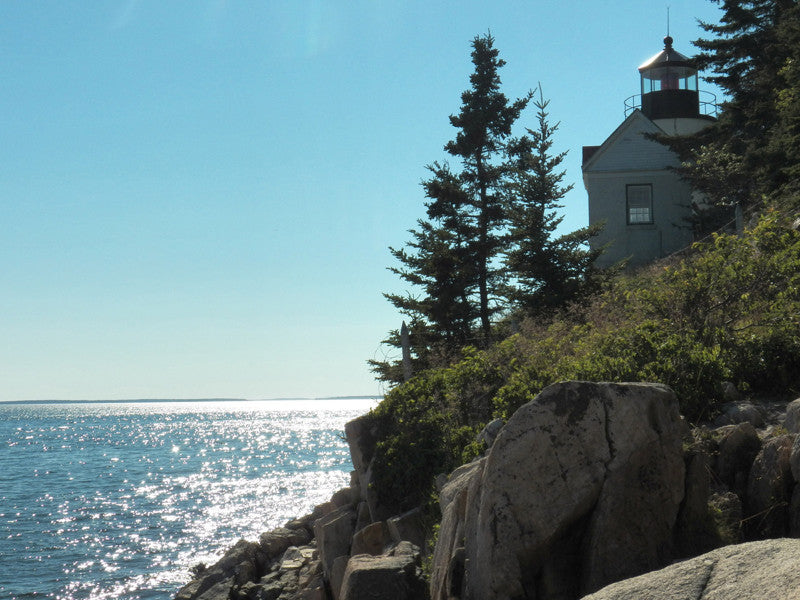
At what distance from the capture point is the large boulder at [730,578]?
12.0 feet

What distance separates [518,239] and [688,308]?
11.1 metres

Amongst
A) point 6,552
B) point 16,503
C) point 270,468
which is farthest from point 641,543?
point 270,468

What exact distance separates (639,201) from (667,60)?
7.28 m

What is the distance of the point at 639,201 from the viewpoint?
33.6 m

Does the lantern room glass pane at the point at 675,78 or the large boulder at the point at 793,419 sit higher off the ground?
the lantern room glass pane at the point at 675,78

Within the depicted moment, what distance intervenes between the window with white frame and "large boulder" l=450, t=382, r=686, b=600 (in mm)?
28827

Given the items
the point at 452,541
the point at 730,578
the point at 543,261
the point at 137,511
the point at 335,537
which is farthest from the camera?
the point at 137,511

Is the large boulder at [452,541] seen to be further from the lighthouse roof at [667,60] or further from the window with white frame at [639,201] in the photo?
the lighthouse roof at [667,60]

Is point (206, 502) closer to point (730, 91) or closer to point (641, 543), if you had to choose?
point (730, 91)

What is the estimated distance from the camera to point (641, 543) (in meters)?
5.89

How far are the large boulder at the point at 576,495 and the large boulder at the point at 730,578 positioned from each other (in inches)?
60.1

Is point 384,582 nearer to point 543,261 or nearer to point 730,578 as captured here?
point 730,578

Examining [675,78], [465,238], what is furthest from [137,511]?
[675,78]

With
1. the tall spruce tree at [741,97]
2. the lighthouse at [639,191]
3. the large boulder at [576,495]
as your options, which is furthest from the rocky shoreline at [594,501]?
the lighthouse at [639,191]
